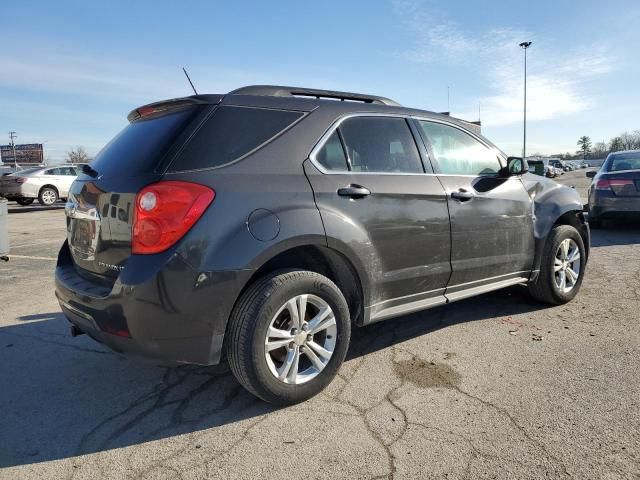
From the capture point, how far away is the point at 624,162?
29.5ft

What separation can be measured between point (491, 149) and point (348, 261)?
Answer: 2.06 meters

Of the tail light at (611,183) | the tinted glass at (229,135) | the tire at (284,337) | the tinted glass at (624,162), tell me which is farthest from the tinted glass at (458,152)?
the tinted glass at (624,162)

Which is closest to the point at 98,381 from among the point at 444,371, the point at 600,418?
the point at 444,371

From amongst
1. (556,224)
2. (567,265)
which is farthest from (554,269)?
(556,224)

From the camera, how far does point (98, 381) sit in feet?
10.3

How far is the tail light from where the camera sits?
27.2 feet

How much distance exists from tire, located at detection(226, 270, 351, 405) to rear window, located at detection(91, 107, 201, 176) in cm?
91

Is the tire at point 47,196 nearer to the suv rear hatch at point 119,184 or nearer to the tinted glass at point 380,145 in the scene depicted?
the suv rear hatch at point 119,184

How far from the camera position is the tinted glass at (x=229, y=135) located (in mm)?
2533

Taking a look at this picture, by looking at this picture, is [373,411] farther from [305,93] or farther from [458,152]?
[458,152]

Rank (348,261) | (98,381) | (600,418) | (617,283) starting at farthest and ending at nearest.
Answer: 1. (617,283)
2. (98,381)
3. (348,261)
4. (600,418)

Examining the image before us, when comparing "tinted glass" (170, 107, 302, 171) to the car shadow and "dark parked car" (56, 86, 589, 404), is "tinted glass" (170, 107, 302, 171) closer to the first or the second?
"dark parked car" (56, 86, 589, 404)

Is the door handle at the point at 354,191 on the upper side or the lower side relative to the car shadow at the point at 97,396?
upper

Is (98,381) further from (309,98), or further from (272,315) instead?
(309,98)
